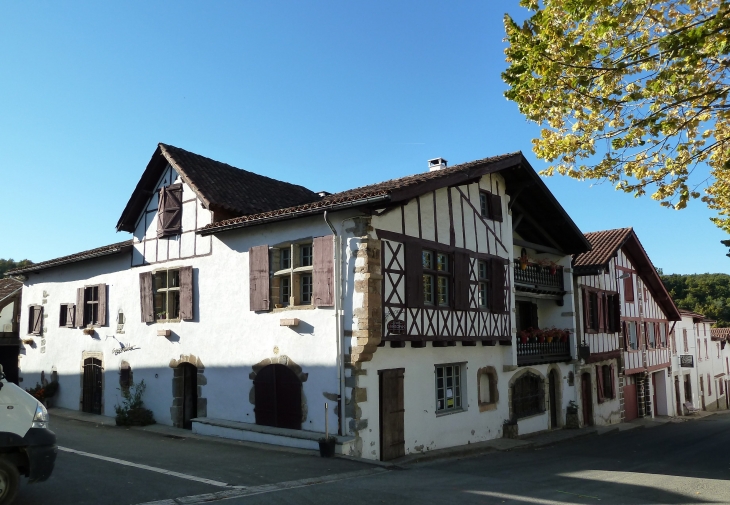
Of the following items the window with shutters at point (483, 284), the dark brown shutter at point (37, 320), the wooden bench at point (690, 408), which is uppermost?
the window with shutters at point (483, 284)

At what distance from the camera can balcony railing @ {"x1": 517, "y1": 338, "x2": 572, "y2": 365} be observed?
1675cm

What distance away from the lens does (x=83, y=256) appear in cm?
1808

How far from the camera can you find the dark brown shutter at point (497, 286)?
49.8 ft

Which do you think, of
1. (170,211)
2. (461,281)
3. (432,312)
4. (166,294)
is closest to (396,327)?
(432,312)

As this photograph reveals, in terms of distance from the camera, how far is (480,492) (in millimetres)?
8797

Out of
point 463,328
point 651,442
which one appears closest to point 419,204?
point 463,328

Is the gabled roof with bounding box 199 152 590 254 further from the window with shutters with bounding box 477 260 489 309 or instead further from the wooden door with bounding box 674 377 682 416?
the wooden door with bounding box 674 377 682 416

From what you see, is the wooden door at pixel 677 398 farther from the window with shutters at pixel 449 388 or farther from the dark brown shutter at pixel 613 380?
the window with shutters at pixel 449 388

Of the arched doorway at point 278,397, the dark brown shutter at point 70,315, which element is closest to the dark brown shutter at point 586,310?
the arched doorway at point 278,397

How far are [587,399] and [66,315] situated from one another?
17.1 m

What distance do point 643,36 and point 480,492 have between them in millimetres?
6645

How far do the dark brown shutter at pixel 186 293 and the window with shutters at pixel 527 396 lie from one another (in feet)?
28.1

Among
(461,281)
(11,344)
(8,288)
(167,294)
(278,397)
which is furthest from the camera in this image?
(8,288)

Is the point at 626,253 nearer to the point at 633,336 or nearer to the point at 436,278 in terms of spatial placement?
the point at 633,336
